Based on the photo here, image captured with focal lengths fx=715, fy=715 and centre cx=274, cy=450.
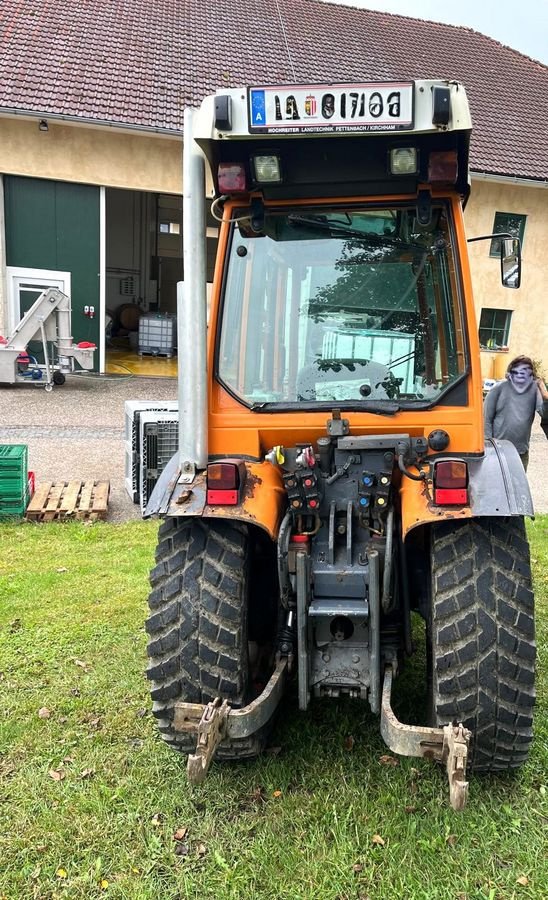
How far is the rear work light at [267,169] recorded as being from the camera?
2.96 metres

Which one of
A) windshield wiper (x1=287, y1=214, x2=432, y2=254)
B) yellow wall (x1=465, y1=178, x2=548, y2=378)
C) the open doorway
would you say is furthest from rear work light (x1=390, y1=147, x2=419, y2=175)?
the open doorway

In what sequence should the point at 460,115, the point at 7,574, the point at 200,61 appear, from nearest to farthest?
the point at 460,115
the point at 7,574
the point at 200,61

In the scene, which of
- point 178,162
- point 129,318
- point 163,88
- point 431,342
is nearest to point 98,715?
point 431,342

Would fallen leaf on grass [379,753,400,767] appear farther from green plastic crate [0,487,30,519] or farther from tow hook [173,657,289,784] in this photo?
green plastic crate [0,487,30,519]

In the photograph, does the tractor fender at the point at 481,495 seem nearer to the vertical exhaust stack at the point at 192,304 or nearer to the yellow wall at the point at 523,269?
the vertical exhaust stack at the point at 192,304

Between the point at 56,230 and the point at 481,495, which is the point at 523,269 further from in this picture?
the point at 481,495

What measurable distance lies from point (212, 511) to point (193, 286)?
87 centimetres

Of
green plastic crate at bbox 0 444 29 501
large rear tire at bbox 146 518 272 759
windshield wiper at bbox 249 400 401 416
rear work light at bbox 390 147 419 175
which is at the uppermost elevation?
rear work light at bbox 390 147 419 175

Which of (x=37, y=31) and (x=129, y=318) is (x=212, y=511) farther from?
(x=129, y=318)

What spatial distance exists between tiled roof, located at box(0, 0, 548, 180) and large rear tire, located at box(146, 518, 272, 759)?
510 inches

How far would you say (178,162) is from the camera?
1477 centimetres

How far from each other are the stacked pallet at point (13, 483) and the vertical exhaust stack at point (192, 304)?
4.77 meters

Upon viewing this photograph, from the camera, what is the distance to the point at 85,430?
1084 centimetres

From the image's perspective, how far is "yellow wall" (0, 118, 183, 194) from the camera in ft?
45.5
